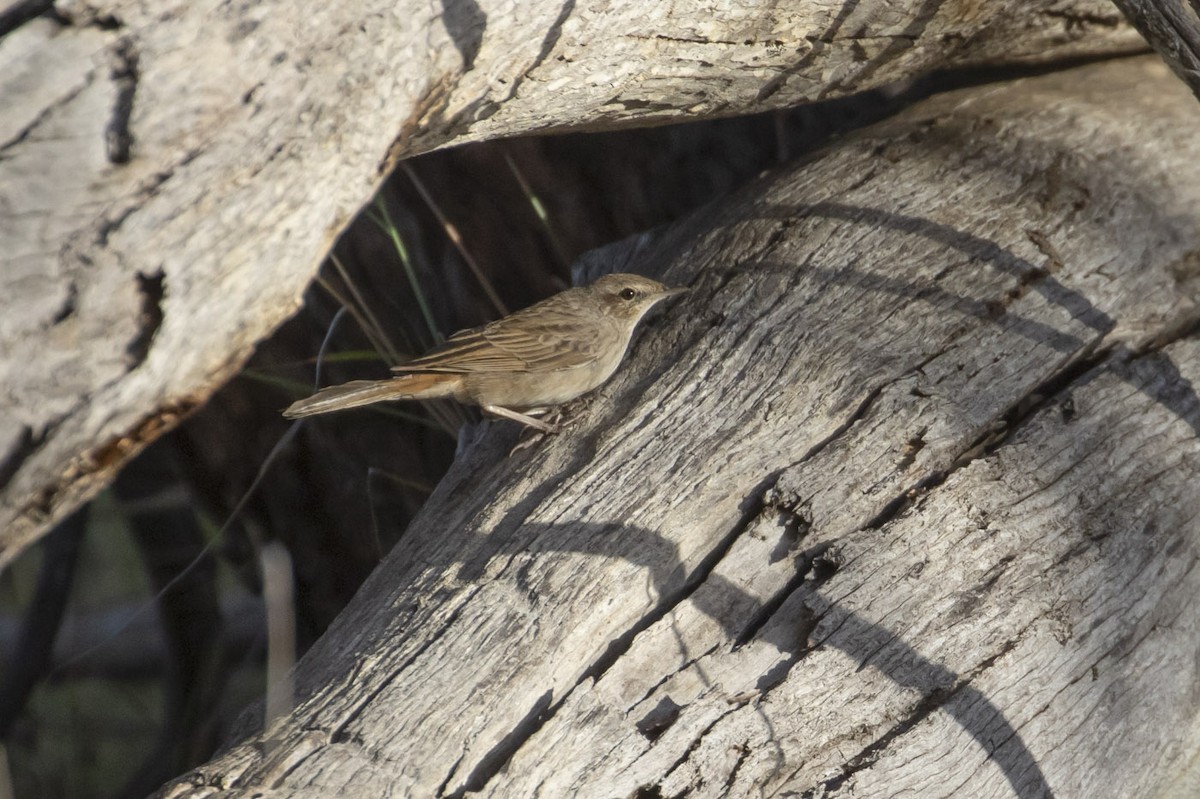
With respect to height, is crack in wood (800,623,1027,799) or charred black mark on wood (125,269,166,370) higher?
charred black mark on wood (125,269,166,370)

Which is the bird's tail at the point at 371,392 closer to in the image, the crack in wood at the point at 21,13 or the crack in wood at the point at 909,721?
the crack in wood at the point at 21,13

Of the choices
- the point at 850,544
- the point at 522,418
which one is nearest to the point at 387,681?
the point at 850,544

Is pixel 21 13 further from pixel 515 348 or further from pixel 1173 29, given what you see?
pixel 1173 29

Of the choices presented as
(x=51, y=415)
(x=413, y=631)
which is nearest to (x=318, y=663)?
(x=413, y=631)

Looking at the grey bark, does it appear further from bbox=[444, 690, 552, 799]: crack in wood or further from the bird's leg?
bbox=[444, 690, 552, 799]: crack in wood

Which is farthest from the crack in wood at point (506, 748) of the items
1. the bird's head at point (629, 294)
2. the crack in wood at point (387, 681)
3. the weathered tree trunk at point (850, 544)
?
the bird's head at point (629, 294)

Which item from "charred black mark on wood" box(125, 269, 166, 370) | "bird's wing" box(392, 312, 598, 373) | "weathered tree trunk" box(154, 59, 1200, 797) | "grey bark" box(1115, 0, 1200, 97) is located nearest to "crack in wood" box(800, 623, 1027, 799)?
"weathered tree trunk" box(154, 59, 1200, 797)

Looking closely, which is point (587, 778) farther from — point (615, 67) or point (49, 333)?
point (615, 67)
